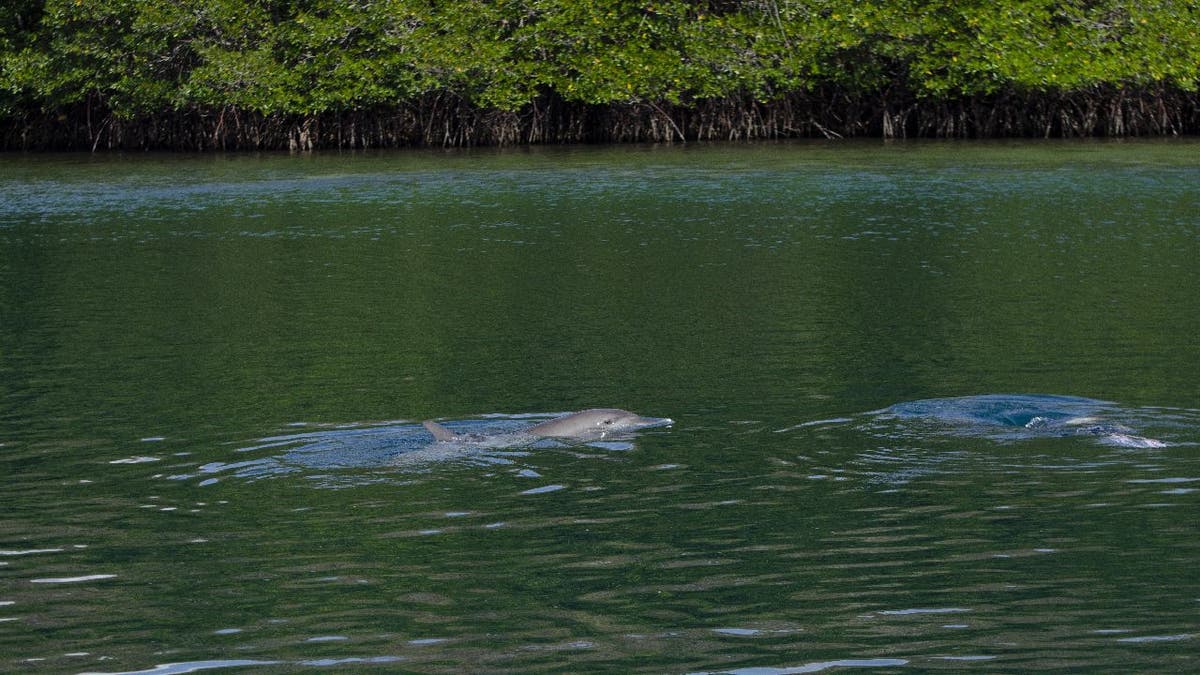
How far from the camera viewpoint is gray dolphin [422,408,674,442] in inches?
389

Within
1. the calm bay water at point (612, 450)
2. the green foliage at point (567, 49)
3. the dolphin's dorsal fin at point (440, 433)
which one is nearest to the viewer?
the calm bay water at point (612, 450)

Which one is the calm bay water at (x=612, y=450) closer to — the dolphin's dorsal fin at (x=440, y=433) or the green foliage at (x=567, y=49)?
the dolphin's dorsal fin at (x=440, y=433)

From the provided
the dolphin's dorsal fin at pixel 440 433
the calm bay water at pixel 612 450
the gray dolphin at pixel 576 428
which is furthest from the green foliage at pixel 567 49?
the dolphin's dorsal fin at pixel 440 433

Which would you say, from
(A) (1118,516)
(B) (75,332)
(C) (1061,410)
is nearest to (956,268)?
(C) (1061,410)

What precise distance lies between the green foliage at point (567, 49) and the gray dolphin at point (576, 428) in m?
25.8

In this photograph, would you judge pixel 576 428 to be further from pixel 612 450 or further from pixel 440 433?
pixel 440 433

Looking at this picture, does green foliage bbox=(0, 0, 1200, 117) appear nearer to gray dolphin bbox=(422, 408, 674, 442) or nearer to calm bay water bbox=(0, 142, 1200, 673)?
calm bay water bbox=(0, 142, 1200, 673)

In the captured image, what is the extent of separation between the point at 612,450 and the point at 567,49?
91.2ft

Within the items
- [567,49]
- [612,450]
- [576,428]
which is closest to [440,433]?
[576,428]

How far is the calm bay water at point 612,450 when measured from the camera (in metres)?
6.65

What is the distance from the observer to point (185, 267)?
19.0m

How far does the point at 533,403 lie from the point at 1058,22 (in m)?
27.6

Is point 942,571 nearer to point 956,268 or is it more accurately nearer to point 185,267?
point 956,268

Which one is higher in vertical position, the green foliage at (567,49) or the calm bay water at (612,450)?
the green foliage at (567,49)
